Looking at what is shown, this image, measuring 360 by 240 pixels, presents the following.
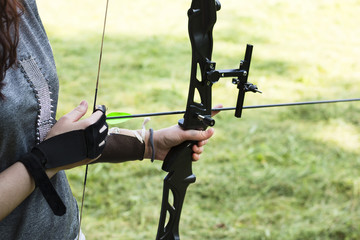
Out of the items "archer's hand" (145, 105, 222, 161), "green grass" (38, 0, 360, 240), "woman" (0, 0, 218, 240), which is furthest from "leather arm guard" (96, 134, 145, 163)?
"green grass" (38, 0, 360, 240)

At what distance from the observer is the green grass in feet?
7.11

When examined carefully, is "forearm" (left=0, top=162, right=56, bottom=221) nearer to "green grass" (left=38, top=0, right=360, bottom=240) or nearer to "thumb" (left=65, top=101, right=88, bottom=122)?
"thumb" (left=65, top=101, right=88, bottom=122)

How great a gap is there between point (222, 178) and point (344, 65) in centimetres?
208

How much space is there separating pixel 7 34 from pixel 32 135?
0.19 meters

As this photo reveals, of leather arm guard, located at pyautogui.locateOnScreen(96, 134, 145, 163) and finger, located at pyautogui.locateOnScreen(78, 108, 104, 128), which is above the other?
finger, located at pyautogui.locateOnScreen(78, 108, 104, 128)

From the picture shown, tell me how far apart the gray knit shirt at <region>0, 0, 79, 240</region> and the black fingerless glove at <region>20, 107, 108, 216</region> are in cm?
3

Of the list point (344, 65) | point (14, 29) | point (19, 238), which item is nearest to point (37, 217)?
point (19, 238)

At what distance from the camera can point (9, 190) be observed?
0.72m

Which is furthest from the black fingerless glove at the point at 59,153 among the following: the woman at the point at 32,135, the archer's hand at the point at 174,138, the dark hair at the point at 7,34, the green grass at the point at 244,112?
the green grass at the point at 244,112

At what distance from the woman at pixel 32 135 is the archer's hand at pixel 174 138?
0.26 meters

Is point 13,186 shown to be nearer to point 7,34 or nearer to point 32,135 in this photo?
point 32,135

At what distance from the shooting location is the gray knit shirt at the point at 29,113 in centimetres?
74

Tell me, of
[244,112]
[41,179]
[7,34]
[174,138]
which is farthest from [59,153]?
[244,112]

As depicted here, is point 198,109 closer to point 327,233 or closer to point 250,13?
point 327,233
